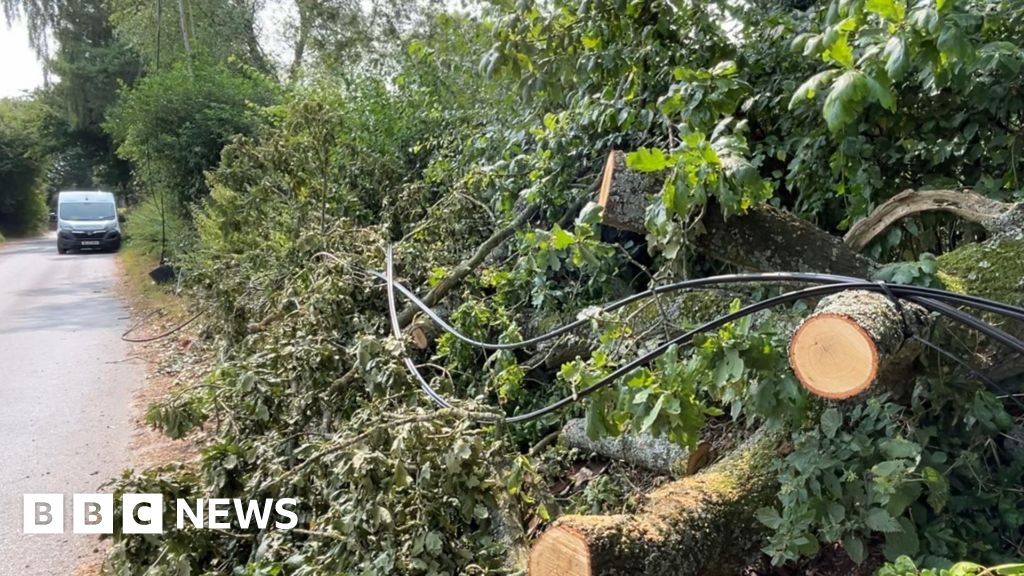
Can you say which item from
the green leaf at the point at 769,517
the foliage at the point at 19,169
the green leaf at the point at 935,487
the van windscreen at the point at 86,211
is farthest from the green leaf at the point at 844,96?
the foliage at the point at 19,169

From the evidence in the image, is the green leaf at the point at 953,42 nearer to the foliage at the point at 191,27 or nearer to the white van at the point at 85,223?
the foliage at the point at 191,27

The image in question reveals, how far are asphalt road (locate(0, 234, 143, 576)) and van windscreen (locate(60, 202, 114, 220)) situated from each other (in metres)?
10.7

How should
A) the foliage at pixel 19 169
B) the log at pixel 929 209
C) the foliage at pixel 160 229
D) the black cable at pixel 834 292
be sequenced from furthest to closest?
the foliage at pixel 19 169 < the foliage at pixel 160 229 < the log at pixel 929 209 < the black cable at pixel 834 292

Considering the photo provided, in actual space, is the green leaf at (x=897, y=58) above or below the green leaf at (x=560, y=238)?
above

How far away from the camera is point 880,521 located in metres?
2.01

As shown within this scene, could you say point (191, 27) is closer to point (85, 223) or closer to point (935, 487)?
Result: point (85, 223)

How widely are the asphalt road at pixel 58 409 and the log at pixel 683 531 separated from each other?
2.98 meters

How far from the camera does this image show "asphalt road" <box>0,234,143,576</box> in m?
3.76

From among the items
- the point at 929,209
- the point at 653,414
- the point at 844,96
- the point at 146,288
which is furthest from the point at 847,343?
the point at 146,288

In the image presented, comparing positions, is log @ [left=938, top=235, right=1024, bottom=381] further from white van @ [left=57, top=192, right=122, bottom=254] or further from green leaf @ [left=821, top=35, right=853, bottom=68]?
white van @ [left=57, top=192, right=122, bottom=254]

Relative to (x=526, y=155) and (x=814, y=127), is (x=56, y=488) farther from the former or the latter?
(x=814, y=127)

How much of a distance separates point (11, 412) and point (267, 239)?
2.56 meters

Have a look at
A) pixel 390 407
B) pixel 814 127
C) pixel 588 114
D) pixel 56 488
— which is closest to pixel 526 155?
pixel 588 114

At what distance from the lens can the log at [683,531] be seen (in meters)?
1.85
